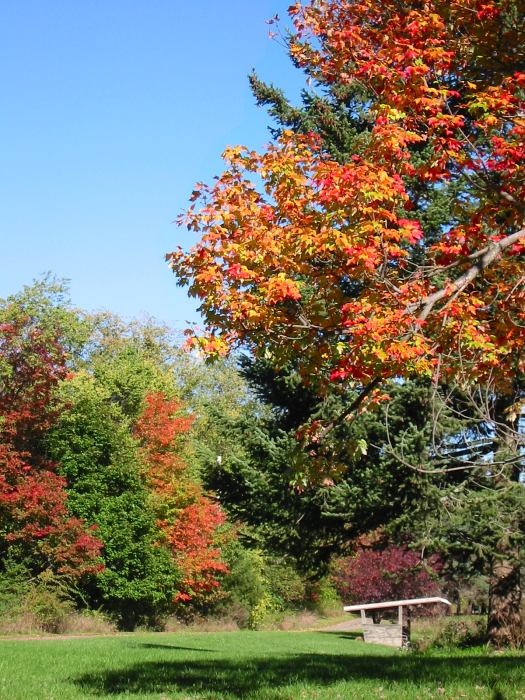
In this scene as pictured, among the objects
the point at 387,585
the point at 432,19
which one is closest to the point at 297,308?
the point at 432,19

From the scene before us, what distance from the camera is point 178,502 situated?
111ft

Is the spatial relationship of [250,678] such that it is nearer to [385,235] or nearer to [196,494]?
[385,235]

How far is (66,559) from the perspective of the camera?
28.2 m

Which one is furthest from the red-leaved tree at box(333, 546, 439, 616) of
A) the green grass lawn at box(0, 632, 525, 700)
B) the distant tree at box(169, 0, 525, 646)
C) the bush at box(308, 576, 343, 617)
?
the distant tree at box(169, 0, 525, 646)

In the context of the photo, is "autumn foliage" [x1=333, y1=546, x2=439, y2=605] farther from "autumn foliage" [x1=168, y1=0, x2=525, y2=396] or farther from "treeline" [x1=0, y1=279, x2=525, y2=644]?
"autumn foliage" [x1=168, y1=0, x2=525, y2=396]

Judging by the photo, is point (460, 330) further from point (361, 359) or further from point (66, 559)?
point (66, 559)

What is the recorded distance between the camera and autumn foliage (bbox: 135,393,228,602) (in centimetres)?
3306

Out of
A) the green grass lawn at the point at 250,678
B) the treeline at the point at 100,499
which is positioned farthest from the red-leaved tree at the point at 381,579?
the green grass lawn at the point at 250,678

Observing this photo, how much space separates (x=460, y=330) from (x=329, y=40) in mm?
4014

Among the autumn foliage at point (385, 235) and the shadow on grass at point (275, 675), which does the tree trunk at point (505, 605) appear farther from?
the autumn foliage at point (385, 235)

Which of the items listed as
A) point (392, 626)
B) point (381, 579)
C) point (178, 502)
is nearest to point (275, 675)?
point (392, 626)

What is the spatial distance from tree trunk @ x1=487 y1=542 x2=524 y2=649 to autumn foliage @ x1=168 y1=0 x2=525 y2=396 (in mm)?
9484

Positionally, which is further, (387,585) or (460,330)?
(387,585)

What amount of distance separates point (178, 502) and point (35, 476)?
7.79 meters
